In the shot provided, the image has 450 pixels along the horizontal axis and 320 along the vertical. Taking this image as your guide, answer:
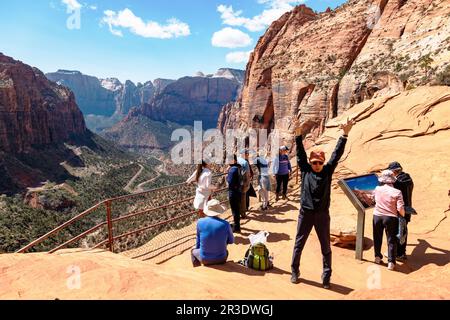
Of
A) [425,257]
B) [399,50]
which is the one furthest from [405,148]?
[399,50]

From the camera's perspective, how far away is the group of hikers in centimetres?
522

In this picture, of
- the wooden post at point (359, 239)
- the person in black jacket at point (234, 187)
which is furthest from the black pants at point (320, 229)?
the person in black jacket at point (234, 187)

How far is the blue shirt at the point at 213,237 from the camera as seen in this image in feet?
19.0

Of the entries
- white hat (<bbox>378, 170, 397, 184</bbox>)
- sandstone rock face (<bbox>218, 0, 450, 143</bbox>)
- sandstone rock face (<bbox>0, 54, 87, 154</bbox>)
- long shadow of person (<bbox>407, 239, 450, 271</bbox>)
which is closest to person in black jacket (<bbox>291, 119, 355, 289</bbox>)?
white hat (<bbox>378, 170, 397, 184</bbox>)

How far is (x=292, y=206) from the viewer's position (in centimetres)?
1114

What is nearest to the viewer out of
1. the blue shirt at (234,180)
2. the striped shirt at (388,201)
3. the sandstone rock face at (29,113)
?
the striped shirt at (388,201)

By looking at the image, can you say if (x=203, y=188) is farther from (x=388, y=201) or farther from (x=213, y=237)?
(x=388, y=201)

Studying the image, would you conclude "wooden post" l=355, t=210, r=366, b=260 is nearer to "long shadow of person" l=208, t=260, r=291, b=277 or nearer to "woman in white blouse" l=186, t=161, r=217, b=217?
"long shadow of person" l=208, t=260, r=291, b=277

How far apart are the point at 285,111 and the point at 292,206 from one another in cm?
3732

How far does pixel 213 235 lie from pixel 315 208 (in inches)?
71.5

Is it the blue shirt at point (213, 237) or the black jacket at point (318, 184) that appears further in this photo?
the blue shirt at point (213, 237)

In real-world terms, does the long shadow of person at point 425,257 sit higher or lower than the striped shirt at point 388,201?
lower

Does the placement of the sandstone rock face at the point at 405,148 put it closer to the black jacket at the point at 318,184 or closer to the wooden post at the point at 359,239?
the wooden post at the point at 359,239

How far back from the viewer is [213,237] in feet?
19.0
